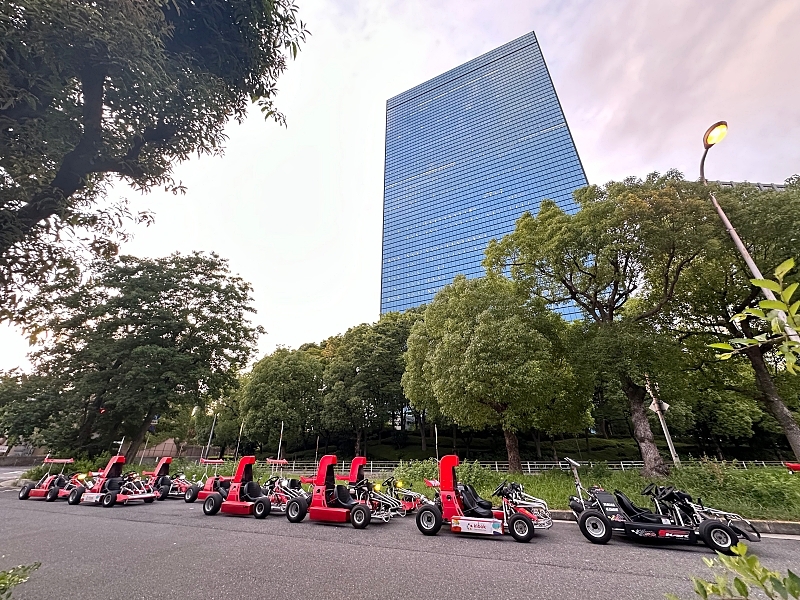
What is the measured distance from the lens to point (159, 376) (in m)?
18.4

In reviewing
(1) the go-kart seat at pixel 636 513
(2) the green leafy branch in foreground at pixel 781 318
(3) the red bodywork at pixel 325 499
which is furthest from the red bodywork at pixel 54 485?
(2) the green leafy branch in foreground at pixel 781 318

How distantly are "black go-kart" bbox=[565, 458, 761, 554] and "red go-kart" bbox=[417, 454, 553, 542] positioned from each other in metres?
0.93

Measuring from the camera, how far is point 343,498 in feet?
26.7

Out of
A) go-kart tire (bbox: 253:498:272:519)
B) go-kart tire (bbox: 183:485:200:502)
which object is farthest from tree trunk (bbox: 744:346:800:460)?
go-kart tire (bbox: 183:485:200:502)

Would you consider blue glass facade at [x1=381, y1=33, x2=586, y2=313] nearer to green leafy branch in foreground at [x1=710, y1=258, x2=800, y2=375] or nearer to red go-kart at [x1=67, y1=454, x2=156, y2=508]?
red go-kart at [x1=67, y1=454, x2=156, y2=508]

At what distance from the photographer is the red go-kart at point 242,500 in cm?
875

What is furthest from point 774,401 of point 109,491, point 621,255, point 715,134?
point 109,491

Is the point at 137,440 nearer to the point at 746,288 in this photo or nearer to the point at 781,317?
the point at 781,317

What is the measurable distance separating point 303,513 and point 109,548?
351cm

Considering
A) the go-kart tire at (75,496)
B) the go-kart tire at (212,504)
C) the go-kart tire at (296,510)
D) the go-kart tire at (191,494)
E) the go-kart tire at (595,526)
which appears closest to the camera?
the go-kart tire at (595,526)

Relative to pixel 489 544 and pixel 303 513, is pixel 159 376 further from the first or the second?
pixel 489 544

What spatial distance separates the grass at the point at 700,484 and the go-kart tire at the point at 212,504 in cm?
599

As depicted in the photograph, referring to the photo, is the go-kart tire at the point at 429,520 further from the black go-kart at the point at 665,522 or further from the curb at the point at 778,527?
the curb at the point at 778,527

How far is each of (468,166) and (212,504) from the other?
86.7m
